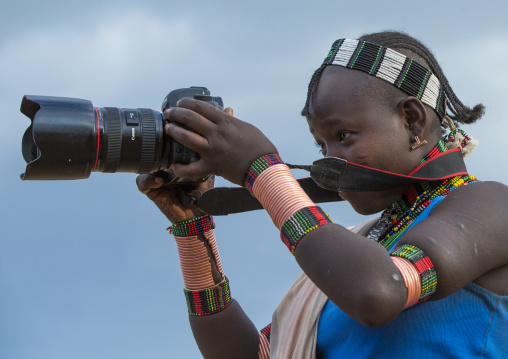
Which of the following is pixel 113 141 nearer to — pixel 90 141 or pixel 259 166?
pixel 90 141

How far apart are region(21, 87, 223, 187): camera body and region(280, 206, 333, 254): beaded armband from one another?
0.60 meters

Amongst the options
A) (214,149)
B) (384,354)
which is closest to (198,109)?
(214,149)

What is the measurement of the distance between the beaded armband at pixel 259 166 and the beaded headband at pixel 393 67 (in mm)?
711

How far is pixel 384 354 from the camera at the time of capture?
93.6 inches

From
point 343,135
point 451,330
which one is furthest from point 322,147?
point 451,330

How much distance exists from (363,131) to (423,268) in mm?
785

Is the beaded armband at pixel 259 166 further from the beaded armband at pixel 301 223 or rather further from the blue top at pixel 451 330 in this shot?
the blue top at pixel 451 330

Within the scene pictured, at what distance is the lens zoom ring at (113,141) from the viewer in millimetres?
2707

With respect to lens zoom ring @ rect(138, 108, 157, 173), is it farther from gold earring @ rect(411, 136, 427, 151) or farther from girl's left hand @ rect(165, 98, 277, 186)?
gold earring @ rect(411, 136, 427, 151)

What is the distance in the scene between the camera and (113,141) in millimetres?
2711

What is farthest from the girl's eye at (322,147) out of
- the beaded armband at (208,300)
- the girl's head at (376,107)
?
the beaded armband at (208,300)

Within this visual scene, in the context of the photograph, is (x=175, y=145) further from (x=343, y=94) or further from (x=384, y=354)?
(x=384, y=354)

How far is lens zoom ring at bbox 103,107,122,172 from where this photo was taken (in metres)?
2.71

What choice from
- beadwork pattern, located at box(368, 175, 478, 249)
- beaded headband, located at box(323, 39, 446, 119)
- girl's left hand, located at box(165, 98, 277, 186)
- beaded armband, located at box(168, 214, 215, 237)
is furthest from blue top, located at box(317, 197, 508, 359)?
beaded armband, located at box(168, 214, 215, 237)
